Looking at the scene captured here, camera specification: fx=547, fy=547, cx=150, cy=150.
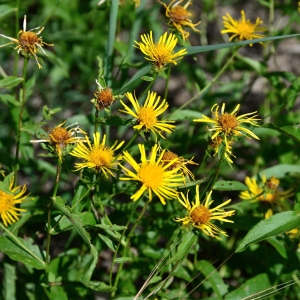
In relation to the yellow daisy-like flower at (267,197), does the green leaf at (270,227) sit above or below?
below

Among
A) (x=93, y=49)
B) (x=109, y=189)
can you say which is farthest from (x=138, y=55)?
(x=109, y=189)

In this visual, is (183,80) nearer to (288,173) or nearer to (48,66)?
(48,66)

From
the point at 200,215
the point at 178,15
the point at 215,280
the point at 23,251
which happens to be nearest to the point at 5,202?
the point at 23,251

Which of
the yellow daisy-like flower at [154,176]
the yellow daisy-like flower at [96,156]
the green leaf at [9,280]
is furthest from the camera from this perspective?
the green leaf at [9,280]

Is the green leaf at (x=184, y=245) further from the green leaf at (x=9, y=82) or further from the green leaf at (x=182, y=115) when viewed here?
the green leaf at (x=9, y=82)

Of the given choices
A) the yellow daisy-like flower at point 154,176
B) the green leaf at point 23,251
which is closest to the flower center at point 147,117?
the yellow daisy-like flower at point 154,176
